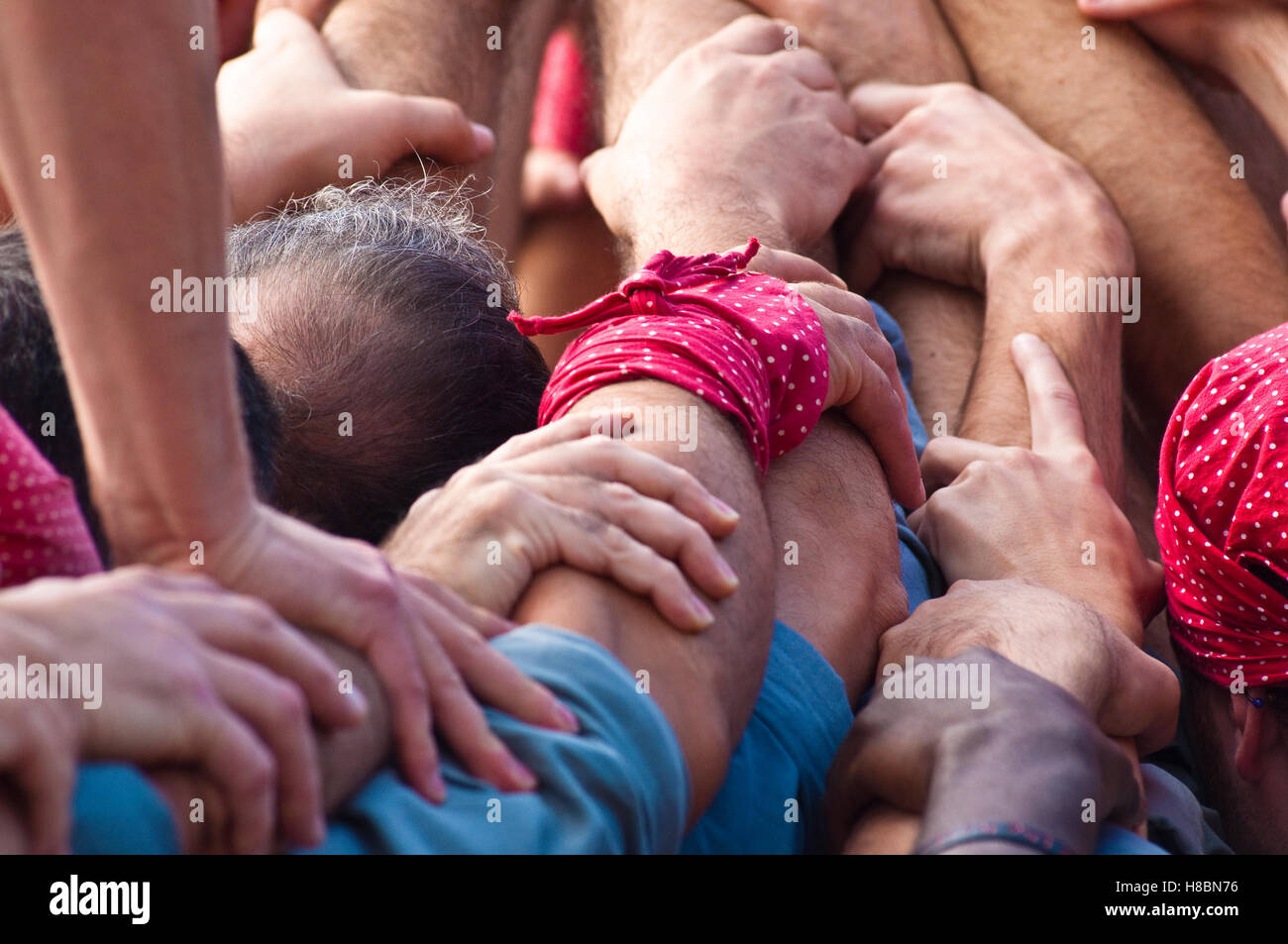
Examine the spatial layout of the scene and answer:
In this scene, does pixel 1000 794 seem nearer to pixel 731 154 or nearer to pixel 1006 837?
pixel 1006 837

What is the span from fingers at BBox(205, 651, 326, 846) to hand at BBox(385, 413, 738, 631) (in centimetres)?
17

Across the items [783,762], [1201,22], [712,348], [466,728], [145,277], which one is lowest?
[783,762]

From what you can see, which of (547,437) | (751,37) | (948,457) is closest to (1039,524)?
(948,457)

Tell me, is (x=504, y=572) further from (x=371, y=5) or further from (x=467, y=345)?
(x=371, y=5)

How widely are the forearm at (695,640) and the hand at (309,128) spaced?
2.21 ft

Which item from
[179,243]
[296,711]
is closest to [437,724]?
[296,711]

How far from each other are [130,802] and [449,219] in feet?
2.43

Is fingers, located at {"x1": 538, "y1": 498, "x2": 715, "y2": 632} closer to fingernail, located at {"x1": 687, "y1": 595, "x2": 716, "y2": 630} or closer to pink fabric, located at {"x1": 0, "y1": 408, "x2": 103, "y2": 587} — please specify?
fingernail, located at {"x1": 687, "y1": 595, "x2": 716, "y2": 630}

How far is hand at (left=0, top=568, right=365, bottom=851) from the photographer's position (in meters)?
0.42

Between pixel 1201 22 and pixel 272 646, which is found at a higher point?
pixel 1201 22

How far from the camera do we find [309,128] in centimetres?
124

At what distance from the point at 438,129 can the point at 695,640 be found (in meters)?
0.83

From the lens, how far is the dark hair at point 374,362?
86cm

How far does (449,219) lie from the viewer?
3.61 feet
